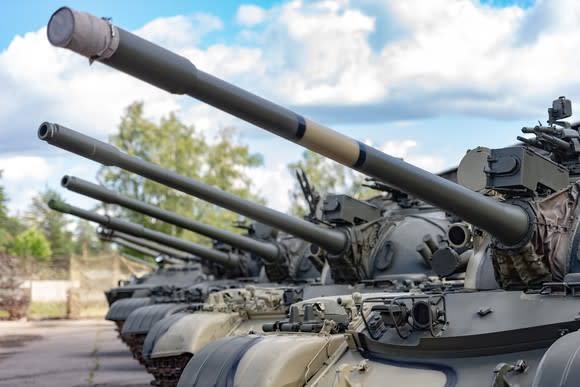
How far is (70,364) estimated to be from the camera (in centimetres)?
2384

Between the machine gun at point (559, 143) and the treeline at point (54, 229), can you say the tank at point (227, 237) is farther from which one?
the treeline at point (54, 229)

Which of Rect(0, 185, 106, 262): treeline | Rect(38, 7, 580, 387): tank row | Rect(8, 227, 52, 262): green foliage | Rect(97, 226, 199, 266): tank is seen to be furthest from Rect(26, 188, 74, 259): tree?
Rect(38, 7, 580, 387): tank row

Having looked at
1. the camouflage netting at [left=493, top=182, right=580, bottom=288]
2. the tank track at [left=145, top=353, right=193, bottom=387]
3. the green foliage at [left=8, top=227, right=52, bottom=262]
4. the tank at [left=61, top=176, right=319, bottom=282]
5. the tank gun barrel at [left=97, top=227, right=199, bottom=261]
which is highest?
the green foliage at [left=8, top=227, right=52, bottom=262]

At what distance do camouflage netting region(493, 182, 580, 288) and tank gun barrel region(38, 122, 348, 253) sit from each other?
17.7ft

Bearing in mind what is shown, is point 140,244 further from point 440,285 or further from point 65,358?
point 440,285

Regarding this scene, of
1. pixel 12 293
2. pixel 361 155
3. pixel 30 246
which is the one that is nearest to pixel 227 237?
pixel 361 155

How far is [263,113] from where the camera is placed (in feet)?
22.5

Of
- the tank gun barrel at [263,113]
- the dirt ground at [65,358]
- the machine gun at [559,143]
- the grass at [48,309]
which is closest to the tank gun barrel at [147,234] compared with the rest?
the dirt ground at [65,358]

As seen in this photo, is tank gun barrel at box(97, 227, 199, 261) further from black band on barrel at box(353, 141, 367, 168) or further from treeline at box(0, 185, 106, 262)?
treeline at box(0, 185, 106, 262)

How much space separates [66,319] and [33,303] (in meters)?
4.56

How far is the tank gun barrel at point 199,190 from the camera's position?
1220cm

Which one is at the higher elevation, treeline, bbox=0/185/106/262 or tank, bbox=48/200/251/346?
treeline, bbox=0/185/106/262

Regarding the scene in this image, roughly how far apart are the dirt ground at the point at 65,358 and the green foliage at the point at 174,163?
1511 centimetres

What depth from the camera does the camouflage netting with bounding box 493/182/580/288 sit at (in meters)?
8.22
